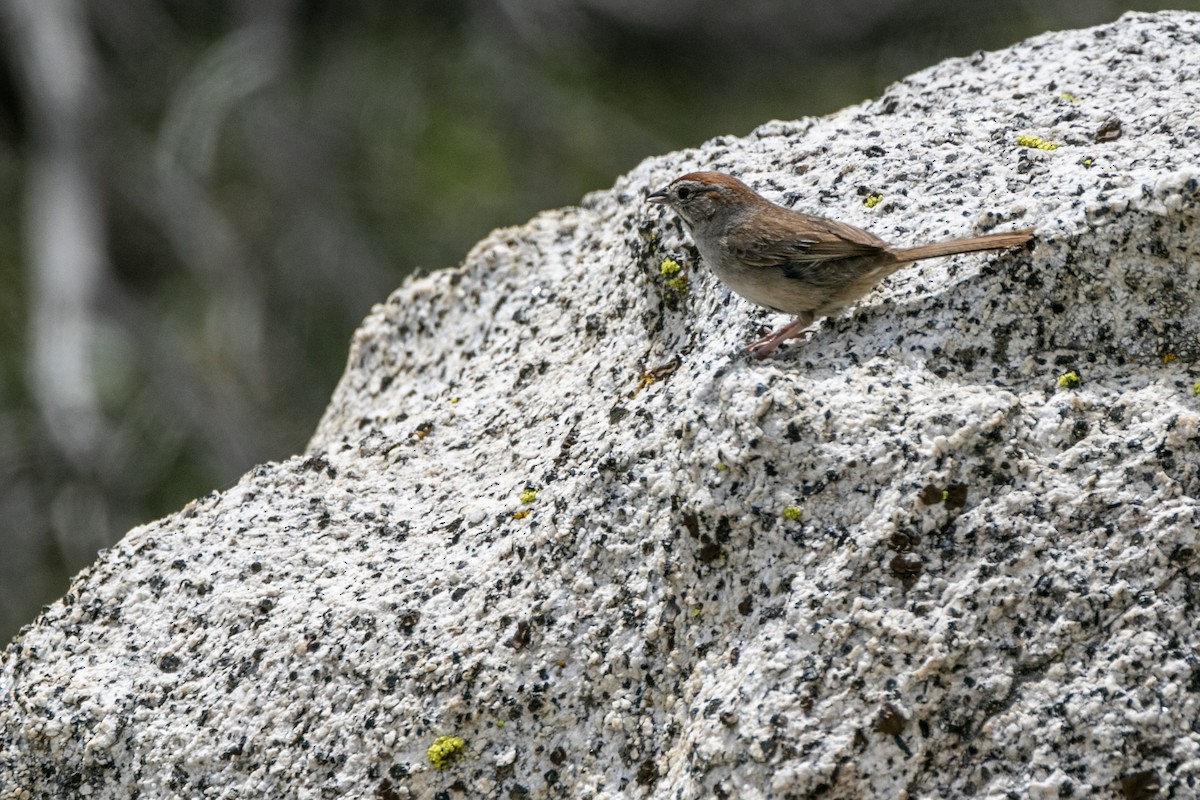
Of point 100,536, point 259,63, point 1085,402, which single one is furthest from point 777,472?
point 259,63

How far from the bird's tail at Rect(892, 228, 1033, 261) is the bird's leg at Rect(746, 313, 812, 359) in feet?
0.95

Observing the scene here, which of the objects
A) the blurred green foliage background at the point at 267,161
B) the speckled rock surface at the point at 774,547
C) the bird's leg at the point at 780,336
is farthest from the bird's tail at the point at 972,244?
the blurred green foliage background at the point at 267,161

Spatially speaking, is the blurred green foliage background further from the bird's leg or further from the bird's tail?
the bird's tail

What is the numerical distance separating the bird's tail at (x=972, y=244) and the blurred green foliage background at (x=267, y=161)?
6100 mm

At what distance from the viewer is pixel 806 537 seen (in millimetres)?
2867

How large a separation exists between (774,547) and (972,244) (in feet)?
2.84

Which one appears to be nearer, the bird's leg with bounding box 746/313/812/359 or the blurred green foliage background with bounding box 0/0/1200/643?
the bird's leg with bounding box 746/313/812/359

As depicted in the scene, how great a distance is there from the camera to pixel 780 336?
325 centimetres

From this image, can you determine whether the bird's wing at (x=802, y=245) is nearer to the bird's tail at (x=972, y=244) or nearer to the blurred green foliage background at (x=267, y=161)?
the bird's tail at (x=972, y=244)

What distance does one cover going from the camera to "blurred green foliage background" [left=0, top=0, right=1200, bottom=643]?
28.9 feet

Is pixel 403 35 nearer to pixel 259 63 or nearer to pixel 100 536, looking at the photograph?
pixel 259 63

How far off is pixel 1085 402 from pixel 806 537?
68 centimetres

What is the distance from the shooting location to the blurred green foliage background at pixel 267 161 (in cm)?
881

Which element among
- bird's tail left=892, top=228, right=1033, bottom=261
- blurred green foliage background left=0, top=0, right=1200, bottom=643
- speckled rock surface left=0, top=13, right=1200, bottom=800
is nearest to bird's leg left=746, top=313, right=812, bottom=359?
speckled rock surface left=0, top=13, right=1200, bottom=800
